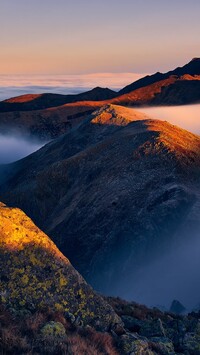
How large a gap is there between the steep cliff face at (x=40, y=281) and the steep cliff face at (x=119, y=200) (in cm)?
3457

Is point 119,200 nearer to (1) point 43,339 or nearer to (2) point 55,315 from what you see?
(2) point 55,315

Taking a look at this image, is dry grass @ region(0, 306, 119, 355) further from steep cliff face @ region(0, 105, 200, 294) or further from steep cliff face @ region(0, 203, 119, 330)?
steep cliff face @ region(0, 105, 200, 294)

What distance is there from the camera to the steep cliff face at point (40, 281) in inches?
512

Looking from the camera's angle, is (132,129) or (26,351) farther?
(132,129)

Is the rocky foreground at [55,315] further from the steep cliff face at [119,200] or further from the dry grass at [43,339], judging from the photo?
the steep cliff face at [119,200]

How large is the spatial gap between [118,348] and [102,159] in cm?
6124

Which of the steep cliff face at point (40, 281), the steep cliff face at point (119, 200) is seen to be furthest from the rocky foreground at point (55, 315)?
the steep cliff face at point (119, 200)

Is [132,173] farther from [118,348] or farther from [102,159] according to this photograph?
[118,348]

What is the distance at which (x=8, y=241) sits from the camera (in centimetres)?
1424

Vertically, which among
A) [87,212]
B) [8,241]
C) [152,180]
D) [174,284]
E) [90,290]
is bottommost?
[174,284]

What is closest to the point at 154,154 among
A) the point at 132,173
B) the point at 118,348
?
the point at 132,173

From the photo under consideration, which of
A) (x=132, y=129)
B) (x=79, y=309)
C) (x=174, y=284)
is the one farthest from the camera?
(x=132, y=129)

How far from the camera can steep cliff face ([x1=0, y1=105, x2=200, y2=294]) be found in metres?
51.6

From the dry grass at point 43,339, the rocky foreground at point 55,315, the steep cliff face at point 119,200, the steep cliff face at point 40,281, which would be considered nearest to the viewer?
the dry grass at point 43,339
